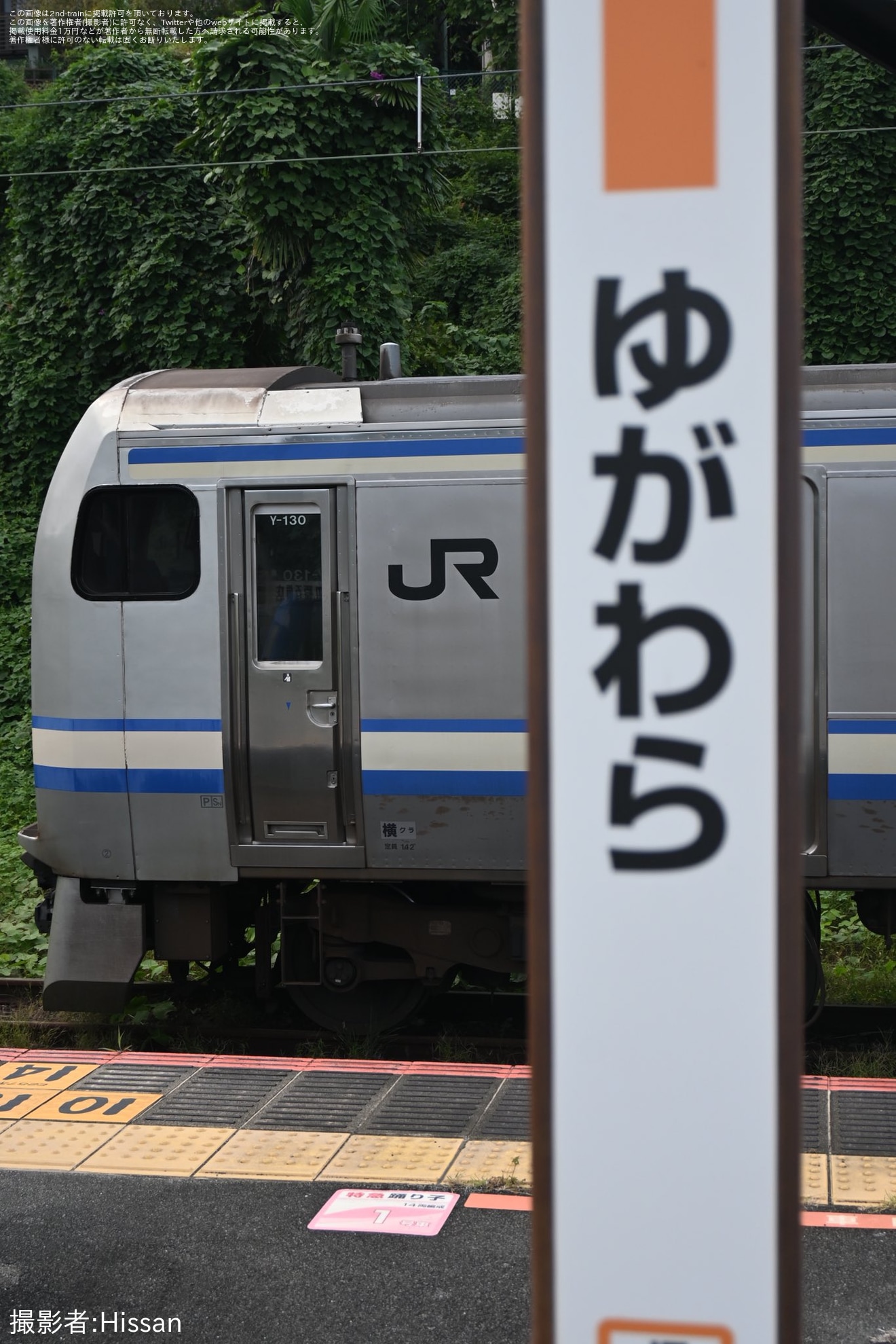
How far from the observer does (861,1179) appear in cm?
471

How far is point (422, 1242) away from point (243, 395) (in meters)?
4.17

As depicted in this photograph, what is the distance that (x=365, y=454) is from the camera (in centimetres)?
662

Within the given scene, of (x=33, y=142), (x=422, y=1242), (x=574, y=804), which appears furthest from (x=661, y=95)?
(x=33, y=142)

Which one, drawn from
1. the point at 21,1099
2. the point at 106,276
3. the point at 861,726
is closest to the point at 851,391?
the point at 861,726

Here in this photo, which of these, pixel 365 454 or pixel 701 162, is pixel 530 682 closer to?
pixel 701 162

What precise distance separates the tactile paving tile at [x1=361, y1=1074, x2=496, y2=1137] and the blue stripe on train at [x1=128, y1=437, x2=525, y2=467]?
2844mm

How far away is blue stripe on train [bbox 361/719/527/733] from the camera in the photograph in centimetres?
649

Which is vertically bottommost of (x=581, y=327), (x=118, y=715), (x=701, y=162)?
(x=118, y=715)

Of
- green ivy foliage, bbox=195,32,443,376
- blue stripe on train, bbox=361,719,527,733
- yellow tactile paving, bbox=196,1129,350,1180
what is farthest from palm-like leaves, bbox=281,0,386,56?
yellow tactile paving, bbox=196,1129,350,1180

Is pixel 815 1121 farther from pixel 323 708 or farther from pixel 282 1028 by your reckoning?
pixel 282 1028

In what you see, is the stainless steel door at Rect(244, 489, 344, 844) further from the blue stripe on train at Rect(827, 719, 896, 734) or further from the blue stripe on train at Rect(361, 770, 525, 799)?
the blue stripe on train at Rect(827, 719, 896, 734)

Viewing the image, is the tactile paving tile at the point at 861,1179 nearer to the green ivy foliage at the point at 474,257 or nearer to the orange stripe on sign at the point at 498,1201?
the orange stripe on sign at the point at 498,1201

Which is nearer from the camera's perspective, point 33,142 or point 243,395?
point 243,395

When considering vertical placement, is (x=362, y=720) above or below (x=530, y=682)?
below
